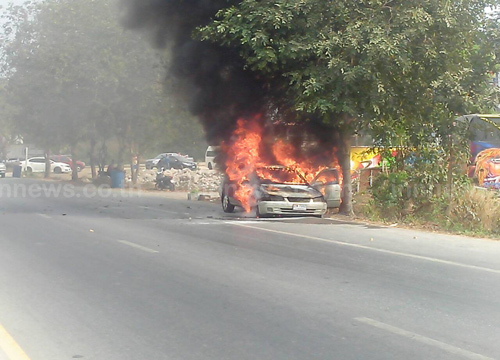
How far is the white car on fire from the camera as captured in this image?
1700cm

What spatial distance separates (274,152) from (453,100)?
5.47 meters

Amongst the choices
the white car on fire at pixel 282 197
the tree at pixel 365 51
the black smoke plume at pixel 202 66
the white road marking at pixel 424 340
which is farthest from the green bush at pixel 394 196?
the white road marking at pixel 424 340

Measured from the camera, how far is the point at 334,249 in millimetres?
11742

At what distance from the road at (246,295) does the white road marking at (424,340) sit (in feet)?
0.06

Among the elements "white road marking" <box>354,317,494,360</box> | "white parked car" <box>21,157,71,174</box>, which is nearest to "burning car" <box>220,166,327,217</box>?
"white road marking" <box>354,317,494,360</box>

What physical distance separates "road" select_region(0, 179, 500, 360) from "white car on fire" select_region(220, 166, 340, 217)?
2662 millimetres

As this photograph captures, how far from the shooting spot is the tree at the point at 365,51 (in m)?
15.2

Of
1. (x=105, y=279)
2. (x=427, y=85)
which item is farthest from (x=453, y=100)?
(x=105, y=279)

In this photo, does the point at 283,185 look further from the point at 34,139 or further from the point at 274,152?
the point at 34,139

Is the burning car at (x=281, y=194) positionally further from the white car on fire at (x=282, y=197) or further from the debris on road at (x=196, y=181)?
the debris on road at (x=196, y=181)

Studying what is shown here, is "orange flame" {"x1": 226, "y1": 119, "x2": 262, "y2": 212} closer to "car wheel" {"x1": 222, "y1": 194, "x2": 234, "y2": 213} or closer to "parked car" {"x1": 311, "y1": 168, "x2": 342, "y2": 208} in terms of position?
"car wheel" {"x1": 222, "y1": 194, "x2": 234, "y2": 213}

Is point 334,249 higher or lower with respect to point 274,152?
lower

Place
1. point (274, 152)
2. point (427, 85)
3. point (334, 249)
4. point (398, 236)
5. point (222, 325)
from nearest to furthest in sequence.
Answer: point (222, 325) → point (334, 249) → point (398, 236) → point (427, 85) → point (274, 152)

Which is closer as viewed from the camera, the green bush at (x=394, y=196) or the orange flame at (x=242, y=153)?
the green bush at (x=394, y=196)
